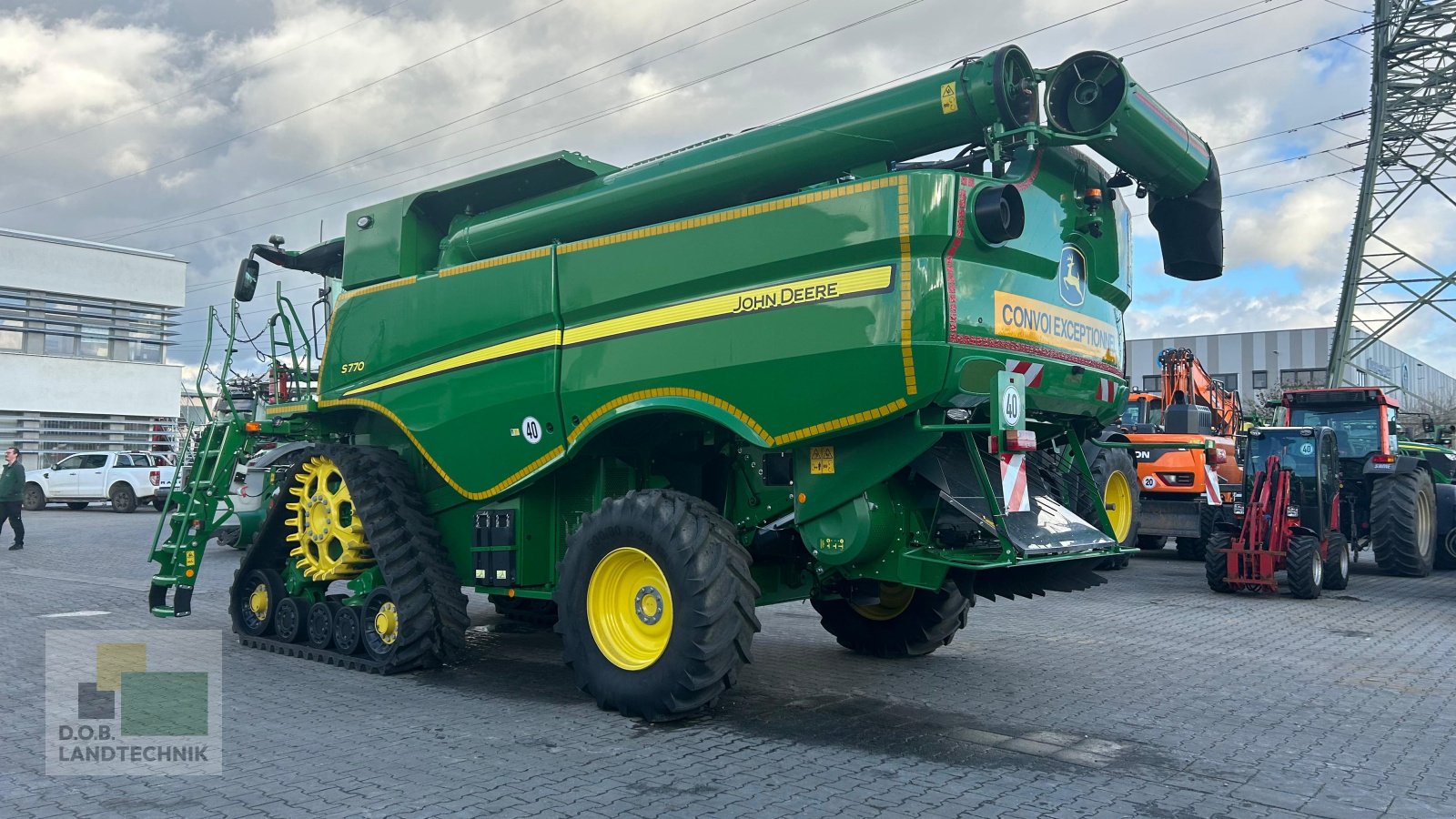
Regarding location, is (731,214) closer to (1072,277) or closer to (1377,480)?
(1072,277)

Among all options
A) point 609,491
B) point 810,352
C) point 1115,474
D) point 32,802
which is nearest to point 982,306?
point 810,352

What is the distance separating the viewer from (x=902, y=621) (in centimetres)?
793

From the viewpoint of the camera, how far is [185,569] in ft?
27.8

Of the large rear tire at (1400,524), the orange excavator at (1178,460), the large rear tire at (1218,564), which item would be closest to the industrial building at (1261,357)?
the orange excavator at (1178,460)

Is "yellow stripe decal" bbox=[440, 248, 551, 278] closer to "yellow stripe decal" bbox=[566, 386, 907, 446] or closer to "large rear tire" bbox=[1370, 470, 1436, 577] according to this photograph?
"yellow stripe decal" bbox=[566, 386, 907, 446]

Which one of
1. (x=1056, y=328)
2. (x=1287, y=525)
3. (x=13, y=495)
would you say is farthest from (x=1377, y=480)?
(x=13, y=495)

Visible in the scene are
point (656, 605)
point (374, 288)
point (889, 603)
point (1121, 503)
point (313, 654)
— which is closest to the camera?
point (656, 605)

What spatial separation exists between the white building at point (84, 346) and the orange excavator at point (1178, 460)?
3076 cm

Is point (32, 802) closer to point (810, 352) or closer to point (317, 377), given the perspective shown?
point (810, 352)

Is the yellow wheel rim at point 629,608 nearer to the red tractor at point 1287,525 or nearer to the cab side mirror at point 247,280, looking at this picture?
the cab side mirror at point 247,280

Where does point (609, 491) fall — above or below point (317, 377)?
below

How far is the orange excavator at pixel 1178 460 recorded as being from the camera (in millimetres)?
14695

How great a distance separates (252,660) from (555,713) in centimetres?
292

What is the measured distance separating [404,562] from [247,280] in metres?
3.19
